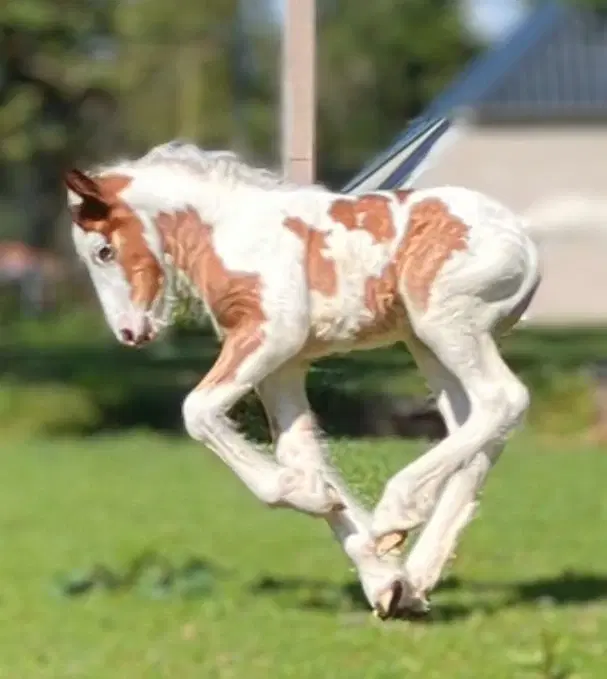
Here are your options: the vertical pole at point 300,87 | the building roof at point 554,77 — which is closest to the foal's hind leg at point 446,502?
the vertical pole at point 300,87

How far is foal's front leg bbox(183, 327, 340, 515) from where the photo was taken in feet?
8.56

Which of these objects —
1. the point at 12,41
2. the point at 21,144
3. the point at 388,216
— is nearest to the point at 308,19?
the point at 388,216

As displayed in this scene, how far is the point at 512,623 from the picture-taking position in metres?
8.83

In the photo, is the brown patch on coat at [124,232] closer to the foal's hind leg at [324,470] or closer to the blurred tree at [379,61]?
the foal's hind leg at [324,470]

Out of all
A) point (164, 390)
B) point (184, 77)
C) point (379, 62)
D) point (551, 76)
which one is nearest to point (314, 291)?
point (164, 390)

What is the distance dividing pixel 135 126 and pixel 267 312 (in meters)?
33.1

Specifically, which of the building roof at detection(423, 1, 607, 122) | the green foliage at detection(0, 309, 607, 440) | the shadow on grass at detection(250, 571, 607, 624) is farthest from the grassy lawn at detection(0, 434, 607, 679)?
the building roof at detection(423, 1, 607, 122)

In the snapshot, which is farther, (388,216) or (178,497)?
(178,497)

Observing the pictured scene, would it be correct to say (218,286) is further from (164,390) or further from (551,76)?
(551,76)

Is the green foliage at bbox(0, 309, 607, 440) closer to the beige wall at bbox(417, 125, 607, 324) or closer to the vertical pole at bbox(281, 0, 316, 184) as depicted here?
the vertical pole at bbox(281, 0, 316, 184)

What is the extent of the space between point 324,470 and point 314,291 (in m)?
0.27

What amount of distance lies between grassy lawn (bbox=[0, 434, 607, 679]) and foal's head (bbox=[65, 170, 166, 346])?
2.59 metres

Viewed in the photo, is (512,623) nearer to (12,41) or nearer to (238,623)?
(238,623)

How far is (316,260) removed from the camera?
263 centimetres
